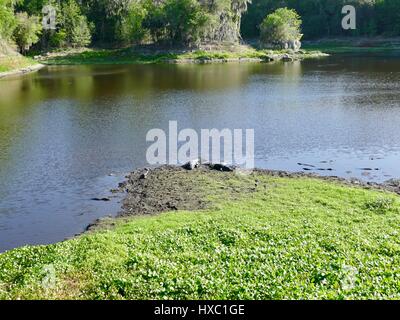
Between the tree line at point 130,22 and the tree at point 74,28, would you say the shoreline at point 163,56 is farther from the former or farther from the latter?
the tree line at point 130,22

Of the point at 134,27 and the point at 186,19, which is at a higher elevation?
the point at 186,19

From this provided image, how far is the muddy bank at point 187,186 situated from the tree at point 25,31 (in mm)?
111051

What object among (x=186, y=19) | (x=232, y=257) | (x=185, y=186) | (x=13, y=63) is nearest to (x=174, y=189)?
(x=185, y=186)

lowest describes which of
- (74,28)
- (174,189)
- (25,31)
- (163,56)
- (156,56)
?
(174,189)

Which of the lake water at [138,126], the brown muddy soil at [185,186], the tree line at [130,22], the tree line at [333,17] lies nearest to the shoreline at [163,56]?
the tree line at [130,22]

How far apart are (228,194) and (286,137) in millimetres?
17725

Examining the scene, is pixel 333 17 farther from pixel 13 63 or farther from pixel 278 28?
pixel 13 63

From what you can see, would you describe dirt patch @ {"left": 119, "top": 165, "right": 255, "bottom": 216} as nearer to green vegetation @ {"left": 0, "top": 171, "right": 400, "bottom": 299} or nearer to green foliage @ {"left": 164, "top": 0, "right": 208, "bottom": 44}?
green vegetation @ {"left": 0, "top": 171, "right": 400, "bottom": 299}

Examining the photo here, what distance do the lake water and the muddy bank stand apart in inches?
64.3

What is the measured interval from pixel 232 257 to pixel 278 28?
14832 cm

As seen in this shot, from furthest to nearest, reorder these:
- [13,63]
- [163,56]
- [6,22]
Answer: [163,56], [6,22], [13,63]

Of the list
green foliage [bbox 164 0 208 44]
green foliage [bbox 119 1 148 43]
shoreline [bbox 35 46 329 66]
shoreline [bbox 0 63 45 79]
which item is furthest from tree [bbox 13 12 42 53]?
green foliage [bbox 164 0 208 44]

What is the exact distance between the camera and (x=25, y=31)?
137 metres

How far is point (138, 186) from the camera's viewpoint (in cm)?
3703
